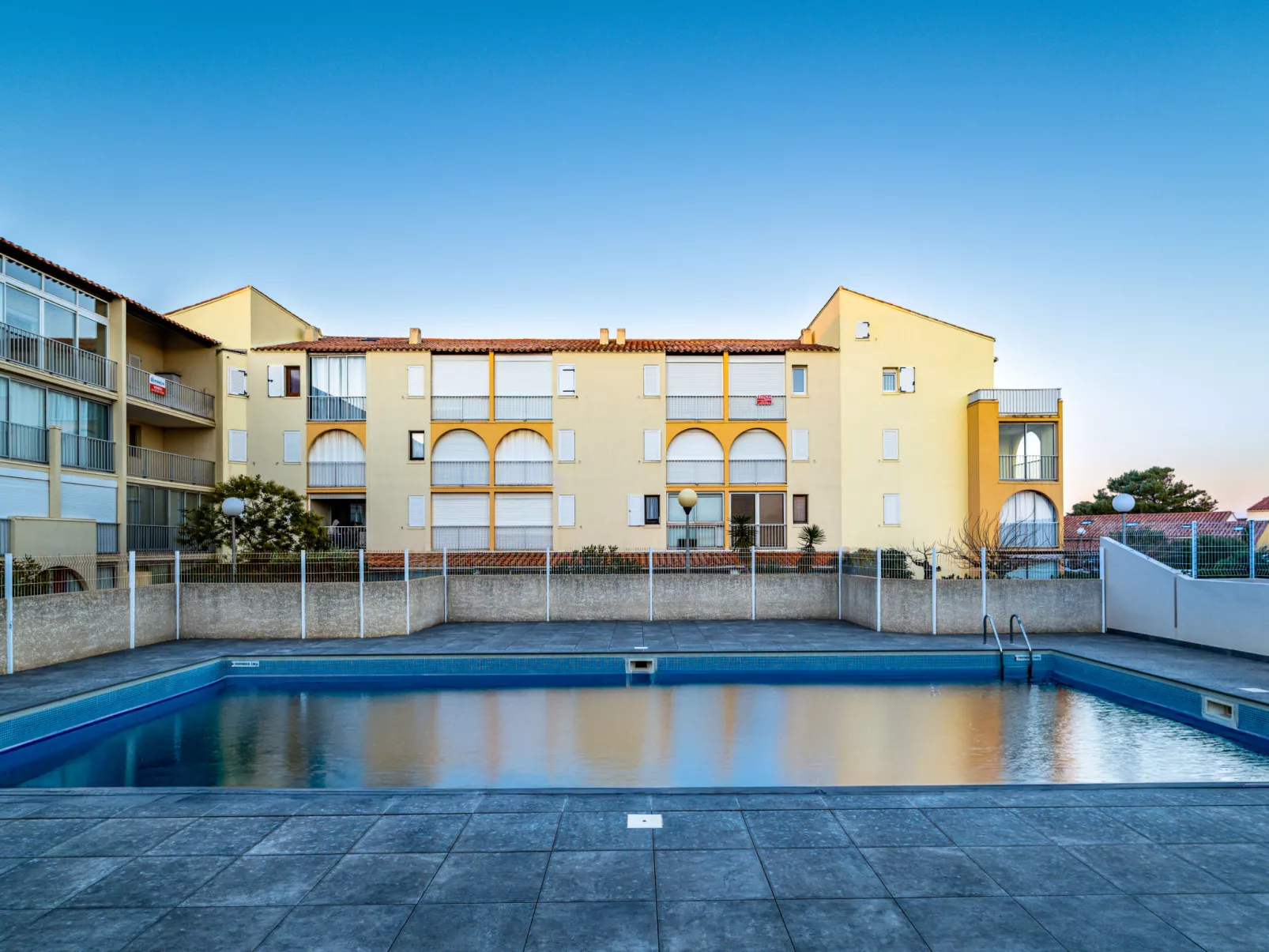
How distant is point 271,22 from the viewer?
15.9 meters

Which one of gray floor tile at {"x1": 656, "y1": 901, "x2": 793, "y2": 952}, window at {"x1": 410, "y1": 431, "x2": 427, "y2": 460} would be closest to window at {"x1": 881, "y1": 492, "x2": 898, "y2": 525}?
window at {"x1": 410, "y1": 431, "x2": 427, "y2": 460}

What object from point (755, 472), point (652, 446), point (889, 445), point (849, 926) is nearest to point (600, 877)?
point (849, 926)

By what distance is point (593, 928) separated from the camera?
3.63 m

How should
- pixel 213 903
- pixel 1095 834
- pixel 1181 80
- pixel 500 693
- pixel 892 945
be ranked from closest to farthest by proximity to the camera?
pixel 892 945
pixel 213 903
pixel 1095 834
pixel 500 693
pixel 1181 80

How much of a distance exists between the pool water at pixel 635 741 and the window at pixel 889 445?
17.0 metres

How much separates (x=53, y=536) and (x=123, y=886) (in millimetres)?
16468

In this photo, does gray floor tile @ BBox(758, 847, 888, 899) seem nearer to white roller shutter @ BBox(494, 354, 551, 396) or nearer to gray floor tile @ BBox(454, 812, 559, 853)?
gray floor tile @ BBox(454, 812, 559, 853)

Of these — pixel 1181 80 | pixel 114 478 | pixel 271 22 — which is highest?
pixel 271 22

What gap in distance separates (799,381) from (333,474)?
58.6 ft

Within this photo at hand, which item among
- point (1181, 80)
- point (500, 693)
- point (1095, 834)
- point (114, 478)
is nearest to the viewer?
point (1095, 834)

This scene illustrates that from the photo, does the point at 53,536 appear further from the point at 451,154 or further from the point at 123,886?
the point at 123,886

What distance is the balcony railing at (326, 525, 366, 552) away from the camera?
26.2m

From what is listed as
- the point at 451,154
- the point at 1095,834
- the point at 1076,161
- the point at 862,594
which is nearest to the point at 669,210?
the point at 451,154

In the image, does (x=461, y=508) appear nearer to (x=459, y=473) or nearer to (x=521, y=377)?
(x=459, y=473)
